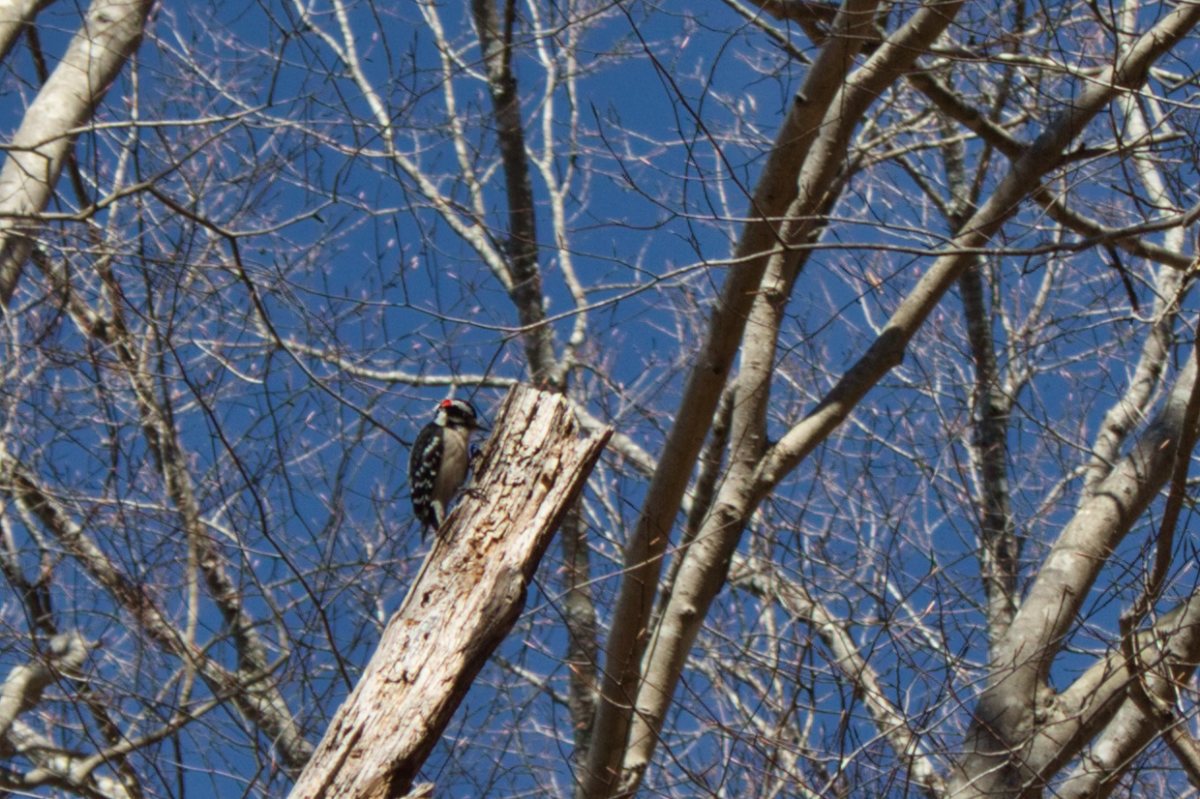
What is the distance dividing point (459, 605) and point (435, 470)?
94.6 inches

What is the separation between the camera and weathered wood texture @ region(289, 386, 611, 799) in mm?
3408

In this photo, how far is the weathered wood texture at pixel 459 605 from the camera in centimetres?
341

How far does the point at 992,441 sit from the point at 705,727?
3917 mm

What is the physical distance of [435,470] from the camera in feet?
19.8

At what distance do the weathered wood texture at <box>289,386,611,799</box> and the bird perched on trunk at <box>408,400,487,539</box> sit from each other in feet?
6.63

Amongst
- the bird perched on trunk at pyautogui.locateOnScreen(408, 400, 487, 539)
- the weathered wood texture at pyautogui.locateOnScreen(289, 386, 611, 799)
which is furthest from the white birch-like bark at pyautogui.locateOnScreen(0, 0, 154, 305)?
the weathered wood texture at pyautogui.locateOnScreen(289, 386, 611, 799)

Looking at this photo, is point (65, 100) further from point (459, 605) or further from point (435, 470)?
point (459, 605)

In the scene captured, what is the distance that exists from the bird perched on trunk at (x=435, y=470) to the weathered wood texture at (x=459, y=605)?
2021 millimetres

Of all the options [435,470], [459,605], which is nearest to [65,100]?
[435,470]

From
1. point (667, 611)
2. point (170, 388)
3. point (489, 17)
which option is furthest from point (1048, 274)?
point (170, 388)

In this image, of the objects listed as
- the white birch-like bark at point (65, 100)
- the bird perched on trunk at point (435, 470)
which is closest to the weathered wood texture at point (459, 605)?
the bird perched on trunk at point (435, 470)

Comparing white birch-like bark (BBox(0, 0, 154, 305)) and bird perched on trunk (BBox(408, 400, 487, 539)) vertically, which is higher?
white birch-like bark (BBox(0, 0, 154, 305))

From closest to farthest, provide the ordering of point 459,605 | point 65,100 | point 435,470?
point 459,605 → point 65,100 → point 435,470

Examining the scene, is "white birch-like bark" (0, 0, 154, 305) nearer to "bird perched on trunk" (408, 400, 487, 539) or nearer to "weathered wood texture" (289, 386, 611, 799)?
"bird perched on trunk" (408, 400, 487, 539)
